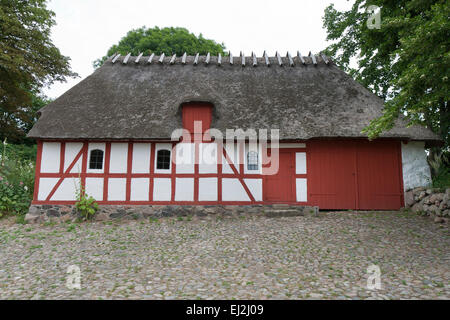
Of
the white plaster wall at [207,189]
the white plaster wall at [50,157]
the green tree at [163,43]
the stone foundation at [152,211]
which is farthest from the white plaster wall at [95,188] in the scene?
the green tree at [163,43]

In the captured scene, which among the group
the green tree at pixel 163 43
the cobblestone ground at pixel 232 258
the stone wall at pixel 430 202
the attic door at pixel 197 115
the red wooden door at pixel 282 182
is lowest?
the cobblestone ground at pixel 232 258

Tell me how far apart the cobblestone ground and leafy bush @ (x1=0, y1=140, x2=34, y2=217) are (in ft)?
4.38

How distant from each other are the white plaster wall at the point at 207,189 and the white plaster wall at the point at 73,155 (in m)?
4.42

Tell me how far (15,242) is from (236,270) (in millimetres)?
6068

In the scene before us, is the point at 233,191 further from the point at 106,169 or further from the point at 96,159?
the point at 96,159

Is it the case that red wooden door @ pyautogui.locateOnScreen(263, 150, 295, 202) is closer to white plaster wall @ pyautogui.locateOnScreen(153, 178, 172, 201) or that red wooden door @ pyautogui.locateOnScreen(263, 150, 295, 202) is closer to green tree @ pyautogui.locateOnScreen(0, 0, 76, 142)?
white plaster wall @ pyautogui.locateOnScreen(153, 178, 172, 201)

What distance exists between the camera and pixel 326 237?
6.55 meters

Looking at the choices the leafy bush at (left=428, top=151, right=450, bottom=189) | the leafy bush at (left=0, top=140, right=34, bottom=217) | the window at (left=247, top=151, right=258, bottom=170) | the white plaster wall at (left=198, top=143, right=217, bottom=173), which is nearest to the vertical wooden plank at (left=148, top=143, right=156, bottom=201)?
the white plaster wall at (left=198, top=143, right=217, bottom=173)

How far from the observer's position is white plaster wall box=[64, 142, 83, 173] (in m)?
9.56

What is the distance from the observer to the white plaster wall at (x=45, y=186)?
9.38m

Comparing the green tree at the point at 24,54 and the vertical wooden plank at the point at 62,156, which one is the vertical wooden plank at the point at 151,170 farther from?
the green tree at the point at 24,54

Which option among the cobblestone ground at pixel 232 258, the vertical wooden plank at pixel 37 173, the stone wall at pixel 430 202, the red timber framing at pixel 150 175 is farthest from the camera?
the red timber framing at pixel 150 175

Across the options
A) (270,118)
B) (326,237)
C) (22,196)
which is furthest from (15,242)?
(270,118)

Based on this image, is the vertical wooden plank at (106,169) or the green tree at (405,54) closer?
the green tree at (405,54)
